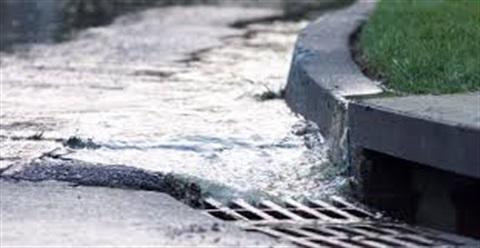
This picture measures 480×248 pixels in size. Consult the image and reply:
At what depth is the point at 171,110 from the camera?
31.2ft

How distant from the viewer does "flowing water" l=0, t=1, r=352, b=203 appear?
7.42 metres

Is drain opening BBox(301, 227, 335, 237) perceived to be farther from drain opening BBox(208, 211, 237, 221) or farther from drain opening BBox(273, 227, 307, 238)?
drain opening BBox(208, 211, 237, 221)

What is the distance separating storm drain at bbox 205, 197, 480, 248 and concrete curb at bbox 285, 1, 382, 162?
2.40ft

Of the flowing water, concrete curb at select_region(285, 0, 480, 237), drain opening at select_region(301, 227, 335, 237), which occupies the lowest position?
the flowing water

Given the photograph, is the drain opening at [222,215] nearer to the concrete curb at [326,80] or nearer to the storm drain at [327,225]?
the storm drain at [327,225]

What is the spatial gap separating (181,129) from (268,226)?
2.63 meters

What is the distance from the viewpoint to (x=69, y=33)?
49.3ft

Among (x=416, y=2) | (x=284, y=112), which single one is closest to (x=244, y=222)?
(x=284, y=112)

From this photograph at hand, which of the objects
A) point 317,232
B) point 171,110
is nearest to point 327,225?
point 317,232

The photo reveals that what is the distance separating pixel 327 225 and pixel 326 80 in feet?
7.99

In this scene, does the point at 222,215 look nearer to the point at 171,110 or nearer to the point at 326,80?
the point at 326,80

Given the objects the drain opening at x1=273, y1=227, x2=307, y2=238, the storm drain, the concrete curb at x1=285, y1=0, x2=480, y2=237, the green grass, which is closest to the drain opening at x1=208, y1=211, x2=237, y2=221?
the storm drain

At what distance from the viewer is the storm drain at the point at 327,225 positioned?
19.0ft

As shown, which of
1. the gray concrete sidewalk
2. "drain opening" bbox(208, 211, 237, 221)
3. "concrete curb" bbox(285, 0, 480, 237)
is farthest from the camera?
"drain opening" bbox(208, 211, 237, 221)
